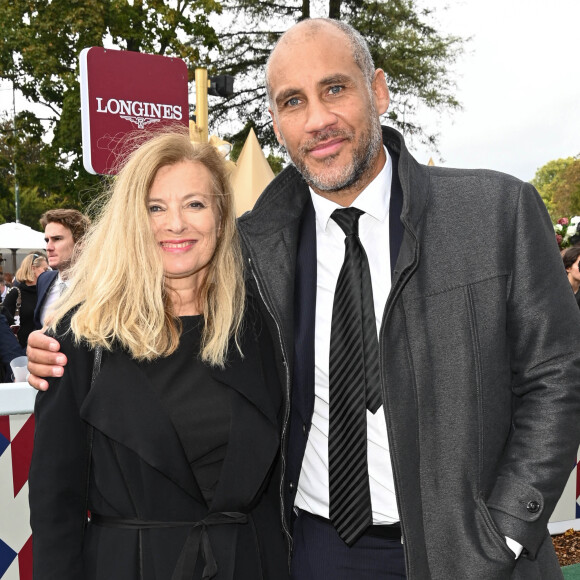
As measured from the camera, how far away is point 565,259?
6340 mm

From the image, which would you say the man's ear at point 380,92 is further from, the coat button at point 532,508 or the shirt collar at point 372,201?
the coat button at point 532,508

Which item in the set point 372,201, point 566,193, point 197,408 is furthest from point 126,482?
point 566,193

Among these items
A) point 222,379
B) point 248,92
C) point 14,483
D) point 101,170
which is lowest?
point 14,483

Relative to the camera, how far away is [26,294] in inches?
361

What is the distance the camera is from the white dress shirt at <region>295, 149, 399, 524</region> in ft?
7.29

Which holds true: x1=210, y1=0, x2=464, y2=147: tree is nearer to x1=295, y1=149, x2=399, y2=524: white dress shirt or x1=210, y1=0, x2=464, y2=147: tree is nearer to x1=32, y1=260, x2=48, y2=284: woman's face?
x1=32, y1=260, x2=48, y2=284: woman's face

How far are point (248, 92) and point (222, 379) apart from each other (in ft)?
63.3

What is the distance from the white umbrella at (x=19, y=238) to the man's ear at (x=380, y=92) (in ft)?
65.0

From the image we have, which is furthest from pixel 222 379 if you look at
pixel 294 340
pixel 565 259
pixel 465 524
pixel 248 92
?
pixel 248 92

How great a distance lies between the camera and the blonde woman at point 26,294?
8859mm

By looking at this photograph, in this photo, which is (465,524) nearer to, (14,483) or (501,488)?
(501,488)

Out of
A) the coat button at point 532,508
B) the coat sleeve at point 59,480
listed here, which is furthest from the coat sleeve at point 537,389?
the coat sleeve at point 59,480

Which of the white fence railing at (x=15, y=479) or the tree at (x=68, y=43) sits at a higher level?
the tree at (x=68, y=43)

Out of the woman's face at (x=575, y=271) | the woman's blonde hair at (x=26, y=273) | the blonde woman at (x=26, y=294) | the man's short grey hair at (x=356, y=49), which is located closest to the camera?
the man's short grey hair at (x=356, y=49)
